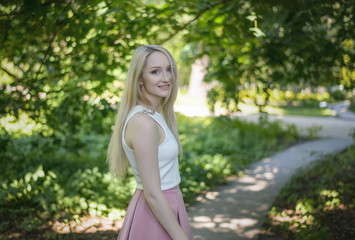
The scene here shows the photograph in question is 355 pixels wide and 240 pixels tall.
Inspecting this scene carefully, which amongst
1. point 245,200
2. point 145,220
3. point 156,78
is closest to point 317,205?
point 245,200

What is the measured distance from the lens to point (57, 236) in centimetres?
407

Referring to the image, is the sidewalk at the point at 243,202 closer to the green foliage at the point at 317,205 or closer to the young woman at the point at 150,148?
the green foliage at the point at 317,205

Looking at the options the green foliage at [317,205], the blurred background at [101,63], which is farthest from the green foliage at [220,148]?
the green foliage at [317,205]

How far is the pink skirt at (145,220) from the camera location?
1864mm

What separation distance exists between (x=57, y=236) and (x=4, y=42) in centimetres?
223

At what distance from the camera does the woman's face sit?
195cm

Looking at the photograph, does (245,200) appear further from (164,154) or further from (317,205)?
(164,154)

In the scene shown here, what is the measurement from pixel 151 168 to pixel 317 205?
3771 mm

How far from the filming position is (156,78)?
1.95 metres

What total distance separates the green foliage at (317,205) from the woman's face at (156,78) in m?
2.30

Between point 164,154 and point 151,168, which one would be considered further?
point 164,154

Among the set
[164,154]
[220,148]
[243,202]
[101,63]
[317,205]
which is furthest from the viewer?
[220,148]

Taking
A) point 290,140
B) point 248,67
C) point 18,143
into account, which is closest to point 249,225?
point 248,67

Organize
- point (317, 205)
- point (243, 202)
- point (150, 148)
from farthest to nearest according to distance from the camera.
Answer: point (243, 202)
point (317, 205)
point (150, 148)
